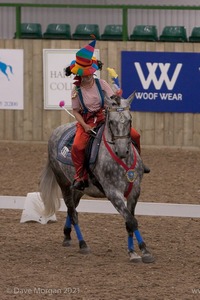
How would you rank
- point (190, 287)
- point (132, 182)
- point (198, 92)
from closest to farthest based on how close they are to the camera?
point (190, 287) → point (132, 182) → point (198, 92)

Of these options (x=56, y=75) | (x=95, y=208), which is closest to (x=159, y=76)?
(x=56, y=75)

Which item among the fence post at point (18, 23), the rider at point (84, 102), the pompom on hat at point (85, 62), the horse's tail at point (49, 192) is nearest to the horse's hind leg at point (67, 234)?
the horse's tail at point (49, 192)

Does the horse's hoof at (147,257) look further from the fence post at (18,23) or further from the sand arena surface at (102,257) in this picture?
the fence post at (18,23)

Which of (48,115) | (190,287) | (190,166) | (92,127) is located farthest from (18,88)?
(190,287)

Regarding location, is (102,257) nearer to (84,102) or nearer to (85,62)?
(84,102)

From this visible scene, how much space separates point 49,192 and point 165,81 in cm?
727

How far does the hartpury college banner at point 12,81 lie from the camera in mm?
18953

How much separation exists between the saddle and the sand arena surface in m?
0.97

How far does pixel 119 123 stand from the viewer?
32.6 ft

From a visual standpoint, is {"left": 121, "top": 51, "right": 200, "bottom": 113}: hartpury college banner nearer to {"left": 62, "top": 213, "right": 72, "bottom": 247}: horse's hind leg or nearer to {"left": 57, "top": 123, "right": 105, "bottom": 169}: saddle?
{"left": 57, "top": 123, "right": 105, "bottom": 169}: saddle

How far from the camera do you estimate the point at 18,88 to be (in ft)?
62.4

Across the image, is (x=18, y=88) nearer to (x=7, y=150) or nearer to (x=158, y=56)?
(x=7, y=150)

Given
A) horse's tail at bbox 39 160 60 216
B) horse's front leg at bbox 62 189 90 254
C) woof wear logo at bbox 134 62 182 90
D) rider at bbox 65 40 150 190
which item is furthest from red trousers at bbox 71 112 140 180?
woof wear logo at bbox 134 62 182 90

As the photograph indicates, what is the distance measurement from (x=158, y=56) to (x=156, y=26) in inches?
45.2
